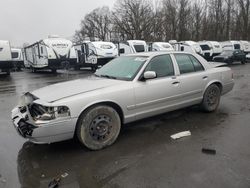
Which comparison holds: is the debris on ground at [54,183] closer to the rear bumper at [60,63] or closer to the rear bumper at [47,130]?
the rear bumper at [47,130]

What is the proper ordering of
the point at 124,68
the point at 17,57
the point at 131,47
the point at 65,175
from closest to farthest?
1. the point at 65,175
2. the point at 124,68
3. the point at 131,47
4. the point at 17,57

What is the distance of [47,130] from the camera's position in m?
3.67

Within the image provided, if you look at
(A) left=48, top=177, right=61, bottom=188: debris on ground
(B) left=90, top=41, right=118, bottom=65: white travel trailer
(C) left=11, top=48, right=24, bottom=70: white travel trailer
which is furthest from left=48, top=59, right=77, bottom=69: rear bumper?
(A) left=48, top=177, right=61, bottom=188: debris on ground

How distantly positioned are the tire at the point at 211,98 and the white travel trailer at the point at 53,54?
15.4 metres

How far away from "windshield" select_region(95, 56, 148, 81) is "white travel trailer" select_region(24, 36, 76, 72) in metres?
14.6

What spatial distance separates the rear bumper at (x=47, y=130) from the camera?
367 cm

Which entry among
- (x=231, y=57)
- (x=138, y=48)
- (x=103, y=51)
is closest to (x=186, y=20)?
(x=231, y=57)

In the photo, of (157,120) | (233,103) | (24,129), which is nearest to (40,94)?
(24,129)

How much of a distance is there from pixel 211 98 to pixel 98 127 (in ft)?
10.6

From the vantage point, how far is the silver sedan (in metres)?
3.77

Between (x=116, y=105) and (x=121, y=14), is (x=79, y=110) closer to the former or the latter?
(x=116, y=105)

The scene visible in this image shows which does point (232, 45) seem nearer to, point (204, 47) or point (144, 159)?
point (204, 47)


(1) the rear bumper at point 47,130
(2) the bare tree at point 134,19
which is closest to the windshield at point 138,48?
(1) the rear bumper at point 47,130

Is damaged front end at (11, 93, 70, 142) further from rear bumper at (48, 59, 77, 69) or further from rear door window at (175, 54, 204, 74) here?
rear bumper at (48, 59, 77, 69)
